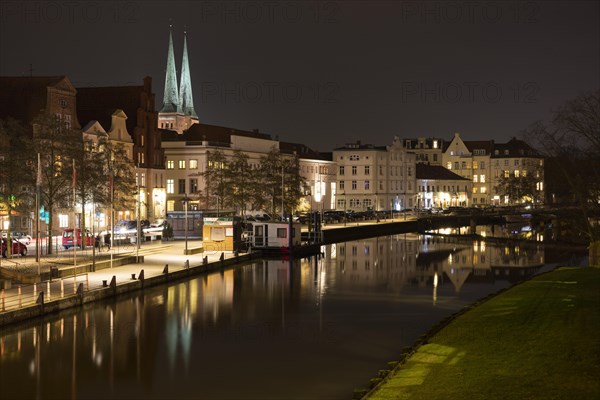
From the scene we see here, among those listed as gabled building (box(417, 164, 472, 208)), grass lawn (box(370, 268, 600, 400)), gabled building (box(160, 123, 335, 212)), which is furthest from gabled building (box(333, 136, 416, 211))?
grass lawn (box(370, 268, 600, 400))

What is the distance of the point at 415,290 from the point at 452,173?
5759 inches

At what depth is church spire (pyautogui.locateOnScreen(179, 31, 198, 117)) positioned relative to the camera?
6978 inches

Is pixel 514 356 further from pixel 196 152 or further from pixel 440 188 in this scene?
pixel 440 188

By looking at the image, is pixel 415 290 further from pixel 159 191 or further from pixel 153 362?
pixel 159 191

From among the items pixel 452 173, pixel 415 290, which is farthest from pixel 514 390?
pixel 452 173

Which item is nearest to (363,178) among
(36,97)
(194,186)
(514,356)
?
(194,186)

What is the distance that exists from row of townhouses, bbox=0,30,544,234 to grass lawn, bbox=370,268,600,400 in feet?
144

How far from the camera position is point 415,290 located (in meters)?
51.7

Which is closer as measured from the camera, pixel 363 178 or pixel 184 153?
pixel 184 153

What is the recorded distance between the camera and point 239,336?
35.6 m

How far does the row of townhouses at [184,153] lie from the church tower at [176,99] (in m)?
0.21

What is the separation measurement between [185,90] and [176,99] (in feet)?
22.2

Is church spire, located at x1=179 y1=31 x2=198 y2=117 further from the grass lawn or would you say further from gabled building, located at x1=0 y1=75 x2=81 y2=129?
the grass lawn

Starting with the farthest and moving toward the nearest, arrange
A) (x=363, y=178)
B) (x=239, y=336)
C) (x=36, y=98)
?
(x=363, y=178) → (x=36, y=98) → (x=239, y=336)
